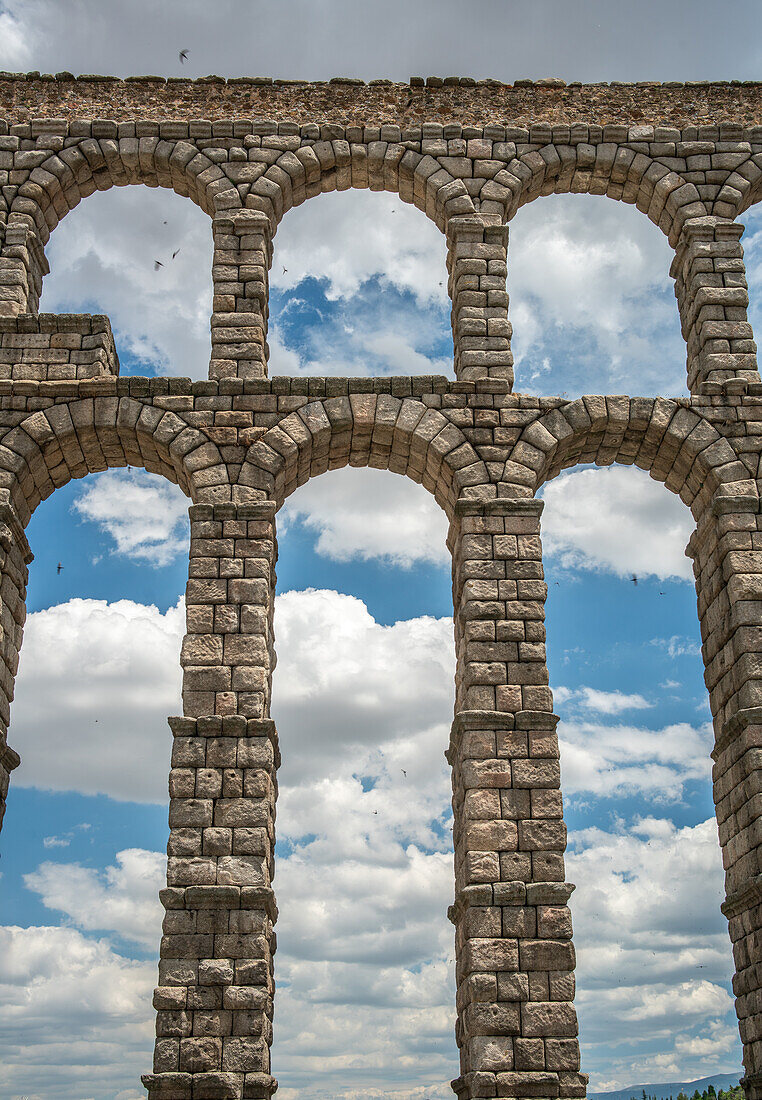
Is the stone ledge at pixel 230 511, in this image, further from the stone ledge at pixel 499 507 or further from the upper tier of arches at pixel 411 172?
the upper tier of arches at pixel 411 172

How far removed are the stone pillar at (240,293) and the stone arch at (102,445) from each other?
105cm

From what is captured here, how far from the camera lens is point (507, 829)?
1080 centimetres

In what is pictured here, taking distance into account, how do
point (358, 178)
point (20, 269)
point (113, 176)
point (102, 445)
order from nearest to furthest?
point (102, 445) < point (20, 269) < point (358, 178) < point (113, 176)

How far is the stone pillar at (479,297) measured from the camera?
13.3 meters

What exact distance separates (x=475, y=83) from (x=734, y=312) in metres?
5.01

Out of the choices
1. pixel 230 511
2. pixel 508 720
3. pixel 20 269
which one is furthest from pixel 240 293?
pixel 508 720

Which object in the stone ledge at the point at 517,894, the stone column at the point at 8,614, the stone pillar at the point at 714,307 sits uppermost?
the stone pillar at the point at 714,307

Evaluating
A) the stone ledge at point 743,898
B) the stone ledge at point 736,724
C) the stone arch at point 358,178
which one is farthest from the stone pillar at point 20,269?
the stone ledge at point 743,898

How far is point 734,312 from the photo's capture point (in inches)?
541

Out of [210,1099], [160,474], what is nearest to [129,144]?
[160,474]

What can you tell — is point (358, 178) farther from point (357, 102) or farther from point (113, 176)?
point (113, 176)

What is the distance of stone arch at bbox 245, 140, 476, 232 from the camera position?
14.2 meters

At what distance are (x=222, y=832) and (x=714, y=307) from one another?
9.00 m

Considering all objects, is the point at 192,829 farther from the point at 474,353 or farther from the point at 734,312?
the point at 734,312
